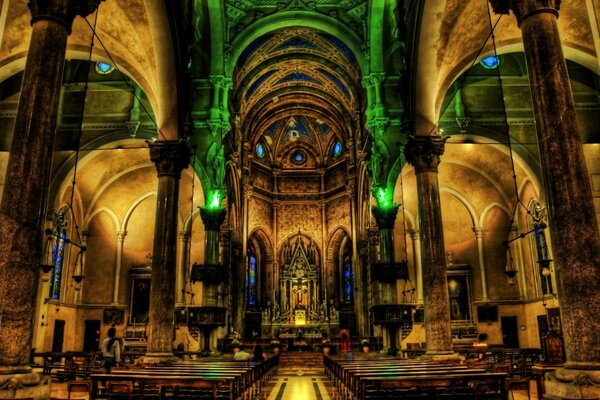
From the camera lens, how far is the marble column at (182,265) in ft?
78.1

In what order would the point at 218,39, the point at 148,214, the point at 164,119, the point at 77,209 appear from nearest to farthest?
the point at 164,119
the point at 218,39
the point at 77,209
the point at 148,214

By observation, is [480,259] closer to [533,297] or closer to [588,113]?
[533,297]

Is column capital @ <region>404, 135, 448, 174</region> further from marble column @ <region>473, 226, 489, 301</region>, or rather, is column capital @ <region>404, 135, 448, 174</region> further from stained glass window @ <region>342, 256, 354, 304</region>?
stained glass window @ <region>342, 256, 354, 304</region>

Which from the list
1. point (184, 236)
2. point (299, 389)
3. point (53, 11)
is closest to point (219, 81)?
point (184, 236)

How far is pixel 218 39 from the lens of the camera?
753 inches

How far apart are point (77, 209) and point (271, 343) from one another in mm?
11068

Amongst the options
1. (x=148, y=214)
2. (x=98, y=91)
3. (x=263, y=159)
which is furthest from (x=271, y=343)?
(x=263, y=159)

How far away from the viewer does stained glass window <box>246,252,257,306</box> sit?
32.2 meters

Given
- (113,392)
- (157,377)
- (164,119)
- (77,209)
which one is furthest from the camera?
(77,209)

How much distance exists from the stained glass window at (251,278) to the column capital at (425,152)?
21.2m

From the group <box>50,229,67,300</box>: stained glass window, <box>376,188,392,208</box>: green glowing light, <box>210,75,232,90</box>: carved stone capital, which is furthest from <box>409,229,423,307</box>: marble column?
<box>50,229,67,300</box>: stained glass window

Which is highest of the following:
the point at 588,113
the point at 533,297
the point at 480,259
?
the point at 588,113

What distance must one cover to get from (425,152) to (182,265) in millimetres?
15622

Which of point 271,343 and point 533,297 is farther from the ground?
point 533,297
